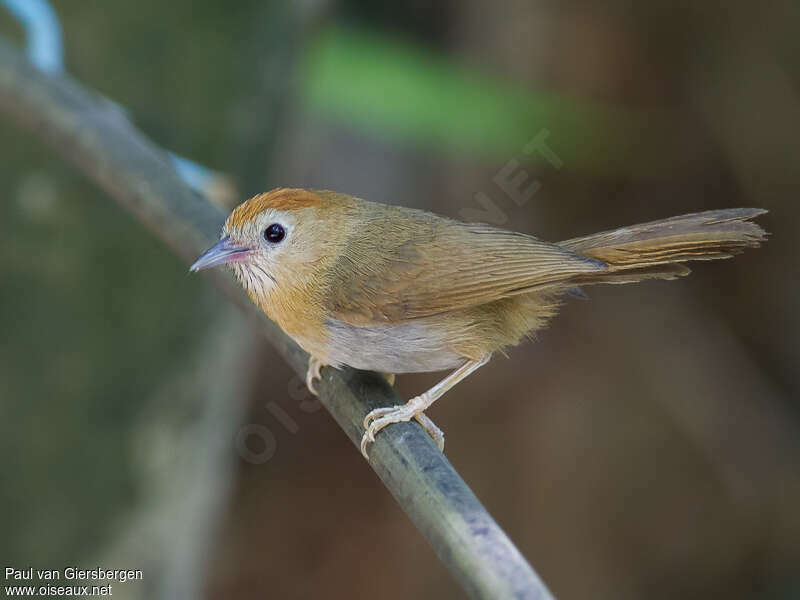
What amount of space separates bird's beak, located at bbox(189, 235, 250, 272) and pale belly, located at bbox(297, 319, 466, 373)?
1.00 feet

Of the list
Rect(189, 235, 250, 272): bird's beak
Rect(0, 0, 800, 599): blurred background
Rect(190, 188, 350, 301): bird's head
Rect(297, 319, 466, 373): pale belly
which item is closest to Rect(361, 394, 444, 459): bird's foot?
Rect(297, 319, 466, 373): pale belly

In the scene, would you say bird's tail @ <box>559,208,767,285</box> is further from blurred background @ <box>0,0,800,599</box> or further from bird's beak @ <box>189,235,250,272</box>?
blurred background @ <box>0,0,800,599</box>

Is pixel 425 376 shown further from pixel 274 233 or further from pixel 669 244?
pixel 669 244

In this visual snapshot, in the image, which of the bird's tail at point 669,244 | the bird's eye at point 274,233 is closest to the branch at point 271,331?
the bird's eye at point 274,233

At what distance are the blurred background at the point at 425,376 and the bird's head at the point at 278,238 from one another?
0.92m

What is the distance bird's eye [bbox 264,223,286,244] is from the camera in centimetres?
288

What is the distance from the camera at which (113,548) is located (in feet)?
13.4

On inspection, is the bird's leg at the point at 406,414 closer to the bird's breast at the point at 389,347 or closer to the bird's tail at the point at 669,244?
the bird's breast at the point at 389,347

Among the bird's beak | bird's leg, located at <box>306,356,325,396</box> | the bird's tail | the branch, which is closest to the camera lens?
the branch

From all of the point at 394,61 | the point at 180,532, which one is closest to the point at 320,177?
the point at 394,61

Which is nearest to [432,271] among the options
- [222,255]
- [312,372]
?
[312,372]

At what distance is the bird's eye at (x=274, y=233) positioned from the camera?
288 cm

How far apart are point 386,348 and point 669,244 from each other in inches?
32.2

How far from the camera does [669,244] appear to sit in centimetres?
262
